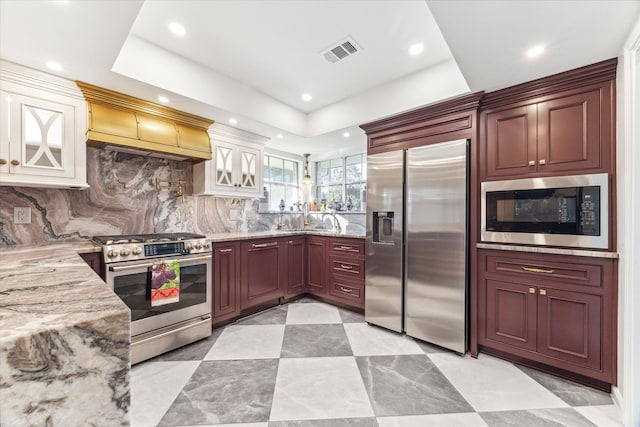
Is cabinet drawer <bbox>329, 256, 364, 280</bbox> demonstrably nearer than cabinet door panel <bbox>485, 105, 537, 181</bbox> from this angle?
No

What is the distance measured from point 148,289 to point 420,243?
2360 mm

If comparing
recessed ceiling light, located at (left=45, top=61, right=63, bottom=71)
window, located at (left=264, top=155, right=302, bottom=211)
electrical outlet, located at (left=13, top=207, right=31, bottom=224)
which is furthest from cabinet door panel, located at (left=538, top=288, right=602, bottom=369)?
electrical outlet, located at (left=13, top=207, right=31, bottom=224)

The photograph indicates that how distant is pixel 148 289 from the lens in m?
2.19

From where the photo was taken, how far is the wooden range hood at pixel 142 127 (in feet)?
7.18

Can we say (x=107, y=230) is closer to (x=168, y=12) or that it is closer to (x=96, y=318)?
(x=168, y=12)

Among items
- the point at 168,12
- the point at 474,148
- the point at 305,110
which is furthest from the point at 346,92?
the point at 168,12

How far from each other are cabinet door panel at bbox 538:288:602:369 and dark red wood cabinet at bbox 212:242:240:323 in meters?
2.67

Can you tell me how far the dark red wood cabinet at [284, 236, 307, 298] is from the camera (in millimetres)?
3445

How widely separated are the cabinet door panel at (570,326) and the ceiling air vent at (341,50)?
2.40 metres

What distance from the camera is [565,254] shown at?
→ 1.91 metres

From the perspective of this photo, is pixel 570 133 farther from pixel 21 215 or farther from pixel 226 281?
pixel 21 215

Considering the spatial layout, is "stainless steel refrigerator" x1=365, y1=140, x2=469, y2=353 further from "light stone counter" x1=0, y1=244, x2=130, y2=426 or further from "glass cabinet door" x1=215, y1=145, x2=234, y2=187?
"light stone counter" x1=0, y1=244, x2=130, y2=426

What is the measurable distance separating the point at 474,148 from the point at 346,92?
58.9 inches

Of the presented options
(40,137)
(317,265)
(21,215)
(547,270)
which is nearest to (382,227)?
(317,265)
